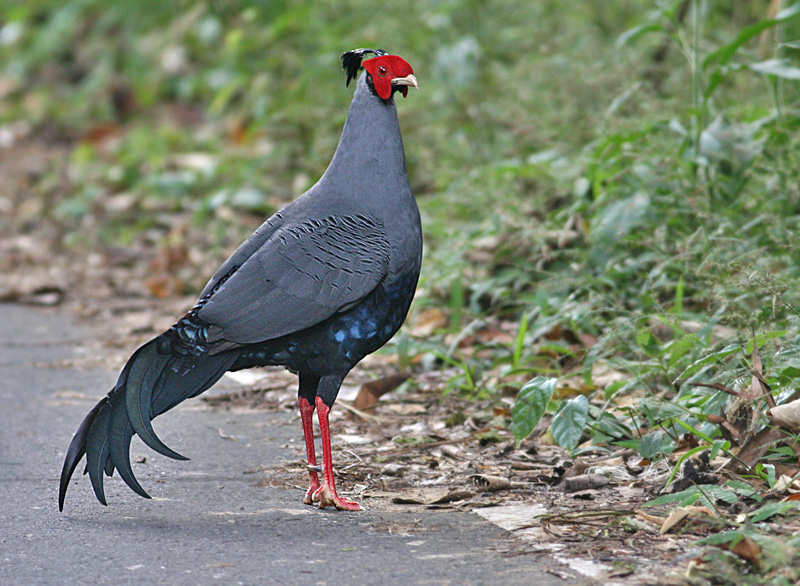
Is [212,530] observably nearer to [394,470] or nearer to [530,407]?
[394,470]

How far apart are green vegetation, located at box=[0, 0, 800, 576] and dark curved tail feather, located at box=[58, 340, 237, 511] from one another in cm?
103

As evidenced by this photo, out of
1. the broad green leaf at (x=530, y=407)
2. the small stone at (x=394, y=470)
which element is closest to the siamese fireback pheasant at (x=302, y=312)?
the small stone at (x=394, y=470)

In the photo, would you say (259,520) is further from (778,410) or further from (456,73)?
(456,73)

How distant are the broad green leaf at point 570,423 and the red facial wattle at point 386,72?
1200 mm

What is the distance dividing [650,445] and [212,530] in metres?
1.33

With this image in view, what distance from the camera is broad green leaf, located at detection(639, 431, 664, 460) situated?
125 inches

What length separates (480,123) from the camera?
283 inches

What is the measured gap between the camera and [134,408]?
126 inches

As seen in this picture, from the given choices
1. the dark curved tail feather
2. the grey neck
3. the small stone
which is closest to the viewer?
the dark curved tail feather

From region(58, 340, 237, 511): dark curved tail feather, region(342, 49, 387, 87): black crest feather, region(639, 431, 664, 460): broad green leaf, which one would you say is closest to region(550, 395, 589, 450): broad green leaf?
region(639, 431, 664, 460): broad green leaf

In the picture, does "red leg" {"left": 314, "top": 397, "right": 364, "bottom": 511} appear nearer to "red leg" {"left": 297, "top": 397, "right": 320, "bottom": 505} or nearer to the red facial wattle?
"red leg" {"left": 297, "top": 397, "right": 320, "bottom": 505}

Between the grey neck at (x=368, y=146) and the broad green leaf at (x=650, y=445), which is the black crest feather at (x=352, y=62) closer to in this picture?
the grey neck at (x=368, y=146)

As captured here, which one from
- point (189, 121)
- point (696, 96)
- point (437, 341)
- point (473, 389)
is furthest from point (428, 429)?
point (189, 121)

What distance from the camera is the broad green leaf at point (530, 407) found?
3364mm
